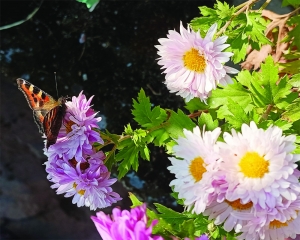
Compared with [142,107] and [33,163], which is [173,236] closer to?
[142,107]

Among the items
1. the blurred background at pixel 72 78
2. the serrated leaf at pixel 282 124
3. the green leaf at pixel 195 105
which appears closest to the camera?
the serrated leaf at pixel 282 124

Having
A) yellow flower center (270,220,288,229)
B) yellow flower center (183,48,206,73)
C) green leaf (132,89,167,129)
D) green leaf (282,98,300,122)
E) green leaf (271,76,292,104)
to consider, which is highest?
yellow flower center (183,48,206,73)

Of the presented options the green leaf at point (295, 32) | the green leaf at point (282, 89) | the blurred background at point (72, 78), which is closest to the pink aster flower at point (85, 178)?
the green leaf at point (282, 89)

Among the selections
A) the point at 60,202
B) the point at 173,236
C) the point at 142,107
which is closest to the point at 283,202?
the point at 173,236

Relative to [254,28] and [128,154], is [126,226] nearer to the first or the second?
[128,154]

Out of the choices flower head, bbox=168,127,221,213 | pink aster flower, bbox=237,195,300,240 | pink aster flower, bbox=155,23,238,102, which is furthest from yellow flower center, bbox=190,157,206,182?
pink aster flower, bbox=155,23,238,102

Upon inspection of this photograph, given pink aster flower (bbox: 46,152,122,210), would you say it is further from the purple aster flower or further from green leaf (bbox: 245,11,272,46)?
green leaf (bbox: 245,11,272,46)

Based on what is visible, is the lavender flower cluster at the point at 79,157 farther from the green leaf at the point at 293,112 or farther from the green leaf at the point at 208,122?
the green leaf at the point at 293,112

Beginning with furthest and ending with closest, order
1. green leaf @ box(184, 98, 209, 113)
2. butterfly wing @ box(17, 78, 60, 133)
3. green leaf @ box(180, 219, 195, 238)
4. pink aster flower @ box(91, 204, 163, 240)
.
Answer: green leaf @ box(184, 98, 209, 113) < butterfly wing @ box(17, 78, 60, 133) < green leaf @ box(180, 219, 195, 238) < pink aster flower @ box(91, 204, 163, 240)
